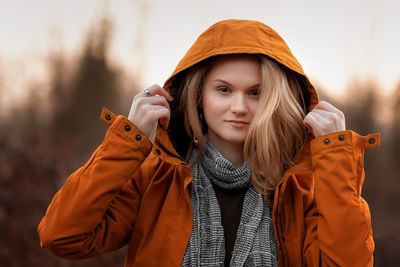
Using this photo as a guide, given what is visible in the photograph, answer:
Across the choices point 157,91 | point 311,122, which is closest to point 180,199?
point 157,91

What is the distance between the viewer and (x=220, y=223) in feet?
6.04

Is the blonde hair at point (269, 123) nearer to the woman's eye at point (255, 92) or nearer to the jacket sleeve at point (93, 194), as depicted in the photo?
the woman's eye at point (255, 92)

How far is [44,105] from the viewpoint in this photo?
5117 millimetres

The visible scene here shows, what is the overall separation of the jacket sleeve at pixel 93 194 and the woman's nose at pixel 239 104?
0.38m

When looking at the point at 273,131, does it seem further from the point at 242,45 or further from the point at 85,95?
the point at 85,95

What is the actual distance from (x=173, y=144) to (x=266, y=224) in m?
0.55

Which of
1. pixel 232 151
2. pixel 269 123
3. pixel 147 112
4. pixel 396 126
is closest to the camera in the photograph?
pixel 147 112

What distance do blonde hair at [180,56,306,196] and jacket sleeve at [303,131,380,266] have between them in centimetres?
21

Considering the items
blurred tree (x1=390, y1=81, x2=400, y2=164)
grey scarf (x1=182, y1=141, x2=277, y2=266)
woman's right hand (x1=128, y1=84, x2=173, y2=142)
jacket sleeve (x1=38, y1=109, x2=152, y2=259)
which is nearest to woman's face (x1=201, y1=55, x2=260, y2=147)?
grey scarf (x1=182, y1=141, x2=277, y2=266)

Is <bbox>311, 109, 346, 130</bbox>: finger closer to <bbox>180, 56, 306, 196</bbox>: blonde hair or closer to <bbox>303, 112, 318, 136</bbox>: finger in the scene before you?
<bbox>303, 112, 318, 136</bbox>: finger

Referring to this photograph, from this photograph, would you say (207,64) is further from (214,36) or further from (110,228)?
(110,228)

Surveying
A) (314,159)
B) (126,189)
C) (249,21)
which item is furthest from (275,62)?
(126,189)

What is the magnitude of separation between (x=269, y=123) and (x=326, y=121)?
23cm


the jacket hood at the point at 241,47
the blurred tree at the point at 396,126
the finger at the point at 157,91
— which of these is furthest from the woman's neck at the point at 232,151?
the blurred tree at the point at 396,126
